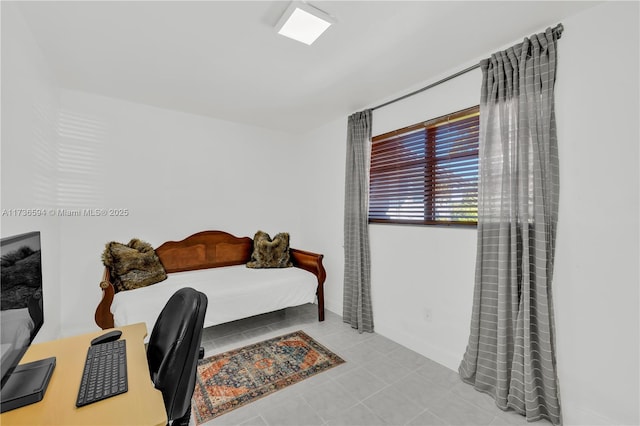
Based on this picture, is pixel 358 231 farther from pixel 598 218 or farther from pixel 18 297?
pixel 18 297

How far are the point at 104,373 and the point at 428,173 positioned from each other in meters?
2.53

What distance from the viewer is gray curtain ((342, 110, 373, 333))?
308 cm

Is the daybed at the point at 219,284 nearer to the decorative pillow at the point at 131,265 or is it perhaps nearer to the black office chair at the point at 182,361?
the decorative pillow at the point at 131,265

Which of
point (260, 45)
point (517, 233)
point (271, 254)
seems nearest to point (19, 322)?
point (260, 45)

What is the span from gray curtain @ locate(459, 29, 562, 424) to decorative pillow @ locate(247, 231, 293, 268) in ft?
7.26

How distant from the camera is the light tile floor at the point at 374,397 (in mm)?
1784

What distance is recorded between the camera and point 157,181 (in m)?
3.34

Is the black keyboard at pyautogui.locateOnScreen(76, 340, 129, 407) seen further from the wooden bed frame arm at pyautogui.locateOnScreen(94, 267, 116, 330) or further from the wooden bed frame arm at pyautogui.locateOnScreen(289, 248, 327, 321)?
the wooden bed frame arm at pyautogui.locateOnScreen(289, 248, 327, 321)

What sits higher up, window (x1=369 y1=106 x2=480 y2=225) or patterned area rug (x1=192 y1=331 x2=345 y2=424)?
window (x1=369 y1=106 x2=480 y2=225)

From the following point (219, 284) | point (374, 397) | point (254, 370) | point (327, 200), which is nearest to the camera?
point (374, 397)

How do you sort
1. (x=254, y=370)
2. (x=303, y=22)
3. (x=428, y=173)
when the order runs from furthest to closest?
(x=428, y=173), (x=254, y=370), (x=303, y=22)

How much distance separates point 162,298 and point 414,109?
285 centimetres

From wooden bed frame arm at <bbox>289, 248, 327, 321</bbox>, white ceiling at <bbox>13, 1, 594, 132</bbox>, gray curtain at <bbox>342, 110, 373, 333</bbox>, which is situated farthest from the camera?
wooden bed frame arm at <bbox>289, 248, 327, 321</bbox>

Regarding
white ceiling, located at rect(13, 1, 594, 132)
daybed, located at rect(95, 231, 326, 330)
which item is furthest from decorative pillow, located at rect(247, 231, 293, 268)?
white ceiling, located at rect(13, 1, 594, 132)
